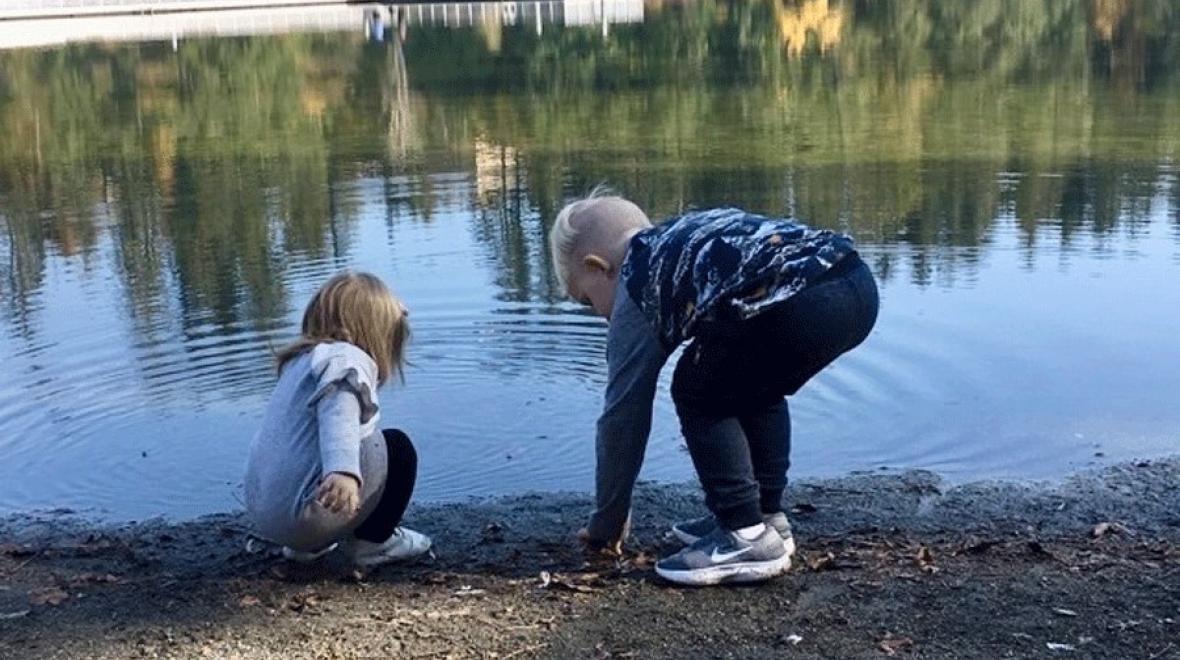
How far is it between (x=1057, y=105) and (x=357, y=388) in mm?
15515

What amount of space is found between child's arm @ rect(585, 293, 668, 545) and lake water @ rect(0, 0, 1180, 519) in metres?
1.75

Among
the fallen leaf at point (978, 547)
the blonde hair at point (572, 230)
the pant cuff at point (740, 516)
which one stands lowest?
the fallen leaf at point (978, 547)

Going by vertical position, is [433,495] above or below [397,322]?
below

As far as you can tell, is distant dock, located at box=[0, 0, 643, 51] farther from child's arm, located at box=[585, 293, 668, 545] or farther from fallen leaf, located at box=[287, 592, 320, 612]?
fallen leaf, located at box=[287, 592, 320, 612]

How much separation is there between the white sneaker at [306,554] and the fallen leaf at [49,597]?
0.60 meters

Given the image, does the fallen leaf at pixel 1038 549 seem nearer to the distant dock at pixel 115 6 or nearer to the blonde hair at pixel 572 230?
the blonde hair at pixel 572 230

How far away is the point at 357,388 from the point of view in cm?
422

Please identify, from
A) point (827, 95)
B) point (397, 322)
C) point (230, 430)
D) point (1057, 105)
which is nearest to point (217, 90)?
point (827, 95)

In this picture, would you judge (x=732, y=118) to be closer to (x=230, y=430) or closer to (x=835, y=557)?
(x=230, y=430)

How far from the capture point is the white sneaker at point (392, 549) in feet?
14.8

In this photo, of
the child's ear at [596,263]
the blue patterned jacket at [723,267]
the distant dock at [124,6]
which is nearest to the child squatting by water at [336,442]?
the child's ear at [596,263]

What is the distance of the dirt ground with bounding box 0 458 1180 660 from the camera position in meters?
3.74

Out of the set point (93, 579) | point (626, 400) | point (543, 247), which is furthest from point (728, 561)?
point (543, 247)

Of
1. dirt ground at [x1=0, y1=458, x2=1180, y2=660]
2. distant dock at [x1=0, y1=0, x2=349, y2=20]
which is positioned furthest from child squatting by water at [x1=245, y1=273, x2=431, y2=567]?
distant dock at [x1=0, y1=0, x2=349, y2=20]
